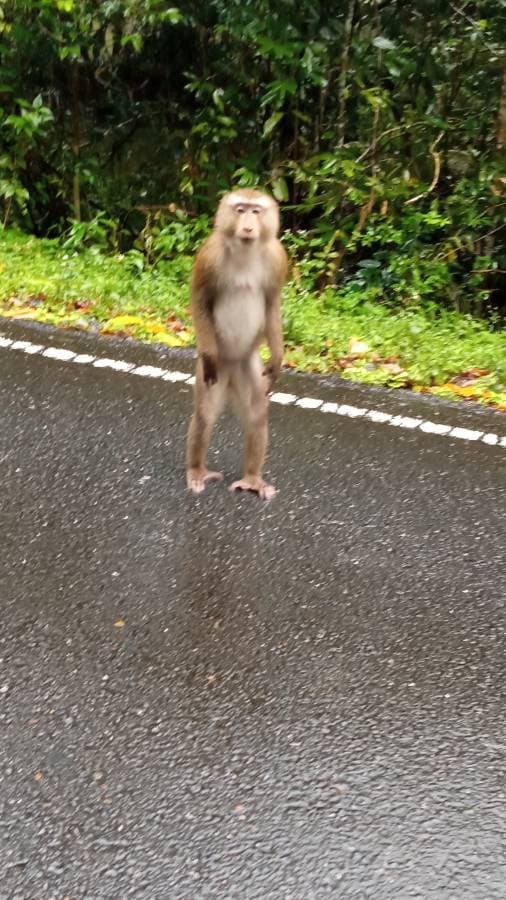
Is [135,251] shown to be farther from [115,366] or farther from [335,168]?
[115,366]

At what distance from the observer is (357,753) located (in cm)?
250

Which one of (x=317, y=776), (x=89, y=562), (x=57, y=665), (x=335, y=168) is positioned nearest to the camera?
(x=317, y=776)

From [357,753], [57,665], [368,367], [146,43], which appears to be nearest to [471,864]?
[357,753]

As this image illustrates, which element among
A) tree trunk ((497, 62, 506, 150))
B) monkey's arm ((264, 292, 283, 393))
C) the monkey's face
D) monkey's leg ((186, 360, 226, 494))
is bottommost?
monkey's leg ((186, 360, 226, 494))

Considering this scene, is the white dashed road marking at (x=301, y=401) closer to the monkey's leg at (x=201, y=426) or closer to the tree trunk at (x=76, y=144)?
the monkey's leg at (x=201, y=426)

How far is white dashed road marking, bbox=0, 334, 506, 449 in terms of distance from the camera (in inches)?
180

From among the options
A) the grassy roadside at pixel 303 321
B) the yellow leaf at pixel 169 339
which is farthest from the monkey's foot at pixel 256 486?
the yellow leaf at pixel 169 339

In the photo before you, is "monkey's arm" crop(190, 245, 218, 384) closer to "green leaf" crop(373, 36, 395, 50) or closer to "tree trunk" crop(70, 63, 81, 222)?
"green leaf" crop(373, 36, 395, 50)

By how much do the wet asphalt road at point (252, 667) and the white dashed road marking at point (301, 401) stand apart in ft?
0.46

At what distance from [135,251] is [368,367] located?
10.2 feet

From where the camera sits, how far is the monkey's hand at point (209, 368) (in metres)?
3.71

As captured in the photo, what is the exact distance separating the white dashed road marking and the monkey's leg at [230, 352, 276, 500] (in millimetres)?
977

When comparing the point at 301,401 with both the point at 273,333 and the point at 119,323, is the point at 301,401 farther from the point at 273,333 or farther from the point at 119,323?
the point at 119,323

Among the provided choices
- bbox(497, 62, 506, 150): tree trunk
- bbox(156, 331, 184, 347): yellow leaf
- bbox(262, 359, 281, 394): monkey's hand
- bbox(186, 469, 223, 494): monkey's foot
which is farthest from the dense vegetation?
bbox(186, 469, 223, 494): monkey's foot
